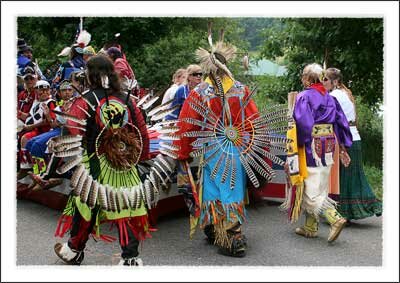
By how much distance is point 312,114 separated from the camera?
448 cm

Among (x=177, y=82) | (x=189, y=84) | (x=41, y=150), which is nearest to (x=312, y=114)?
(x=189, y=84)

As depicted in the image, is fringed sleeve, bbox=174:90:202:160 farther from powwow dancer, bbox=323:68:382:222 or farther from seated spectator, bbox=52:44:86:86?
seated spectator, bbox=52:44:86:86

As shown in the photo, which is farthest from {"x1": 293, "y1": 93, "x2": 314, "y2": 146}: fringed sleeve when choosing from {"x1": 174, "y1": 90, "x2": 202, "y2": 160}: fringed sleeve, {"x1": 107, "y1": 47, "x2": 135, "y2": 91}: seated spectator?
{"x1": 107, "y1": 47, "x2": 135, "y2": 91}: seated spectator

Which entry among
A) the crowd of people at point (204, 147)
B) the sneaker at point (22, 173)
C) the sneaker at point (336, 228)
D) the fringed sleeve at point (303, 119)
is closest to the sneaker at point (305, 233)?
the crowd of people at point (204, 147)

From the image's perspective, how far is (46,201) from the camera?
5434 mm

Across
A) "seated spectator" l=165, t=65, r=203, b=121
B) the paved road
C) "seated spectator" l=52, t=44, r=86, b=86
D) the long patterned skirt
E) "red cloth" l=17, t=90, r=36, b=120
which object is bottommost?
the paved road

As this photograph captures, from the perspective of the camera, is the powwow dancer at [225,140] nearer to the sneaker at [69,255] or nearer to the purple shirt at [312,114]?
the purple shirt at [312,114]

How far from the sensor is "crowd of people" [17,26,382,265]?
348 cm

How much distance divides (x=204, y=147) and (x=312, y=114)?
43.2 inches

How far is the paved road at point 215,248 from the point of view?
13.1 feet

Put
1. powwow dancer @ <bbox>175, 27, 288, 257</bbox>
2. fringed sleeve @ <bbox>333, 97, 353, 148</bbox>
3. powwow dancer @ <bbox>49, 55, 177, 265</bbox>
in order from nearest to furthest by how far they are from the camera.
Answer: powwow dancer @ <bbox>49, 55, 177, 265</bbox>
powwow dancer @ <bbox>175, 27, 288, 257</bbox>
fringed sleeve @ <bbox>333, 97, 353, 148</bbox>

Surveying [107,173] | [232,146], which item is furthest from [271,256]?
[107,173]

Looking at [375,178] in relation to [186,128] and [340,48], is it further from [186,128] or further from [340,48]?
[186,128]

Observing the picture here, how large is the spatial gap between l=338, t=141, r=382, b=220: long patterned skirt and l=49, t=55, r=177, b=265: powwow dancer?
2210mm
